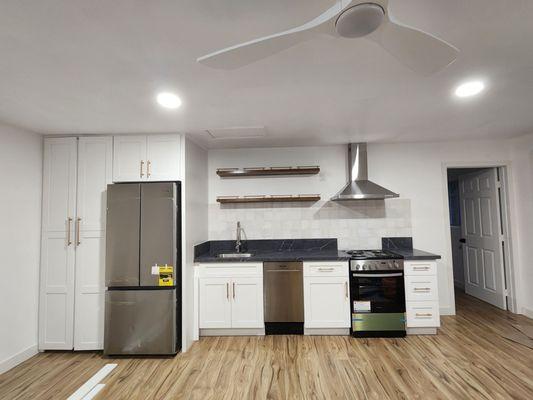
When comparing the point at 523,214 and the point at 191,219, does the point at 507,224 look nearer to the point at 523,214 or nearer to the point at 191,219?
the point at 523,214

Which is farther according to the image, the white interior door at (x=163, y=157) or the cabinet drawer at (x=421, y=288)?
the cabinet drawer at (x=421, y=288)

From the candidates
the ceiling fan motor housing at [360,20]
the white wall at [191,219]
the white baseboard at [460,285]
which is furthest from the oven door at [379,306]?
the ceiling fan motor housing at [360,20]

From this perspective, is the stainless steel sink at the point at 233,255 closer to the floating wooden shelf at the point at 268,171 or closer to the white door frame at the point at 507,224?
the floating wooden shelf at the point at 268,171

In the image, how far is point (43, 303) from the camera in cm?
289

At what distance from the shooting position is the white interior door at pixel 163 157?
297cm

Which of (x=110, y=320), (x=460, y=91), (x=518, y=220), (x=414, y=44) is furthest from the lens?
(x=518, y=220)

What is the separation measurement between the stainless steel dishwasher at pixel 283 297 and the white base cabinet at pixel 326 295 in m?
0.08

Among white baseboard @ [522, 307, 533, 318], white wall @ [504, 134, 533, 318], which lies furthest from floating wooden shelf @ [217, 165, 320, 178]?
white baseboard @ [522, 307, 533, 318]

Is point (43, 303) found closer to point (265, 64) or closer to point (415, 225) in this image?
point (265, 64)

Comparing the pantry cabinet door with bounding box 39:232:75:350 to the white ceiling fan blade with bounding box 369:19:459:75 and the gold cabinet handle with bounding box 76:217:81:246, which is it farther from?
the white ceiling fan blade with bounding box 369:19:459:75

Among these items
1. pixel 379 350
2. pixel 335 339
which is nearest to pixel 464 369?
pixel 379 350

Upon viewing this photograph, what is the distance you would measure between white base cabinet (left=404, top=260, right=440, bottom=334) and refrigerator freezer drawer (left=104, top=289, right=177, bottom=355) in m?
2.61

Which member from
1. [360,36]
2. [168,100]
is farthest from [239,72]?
[360,36]

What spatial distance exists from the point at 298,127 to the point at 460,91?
1449 mm
